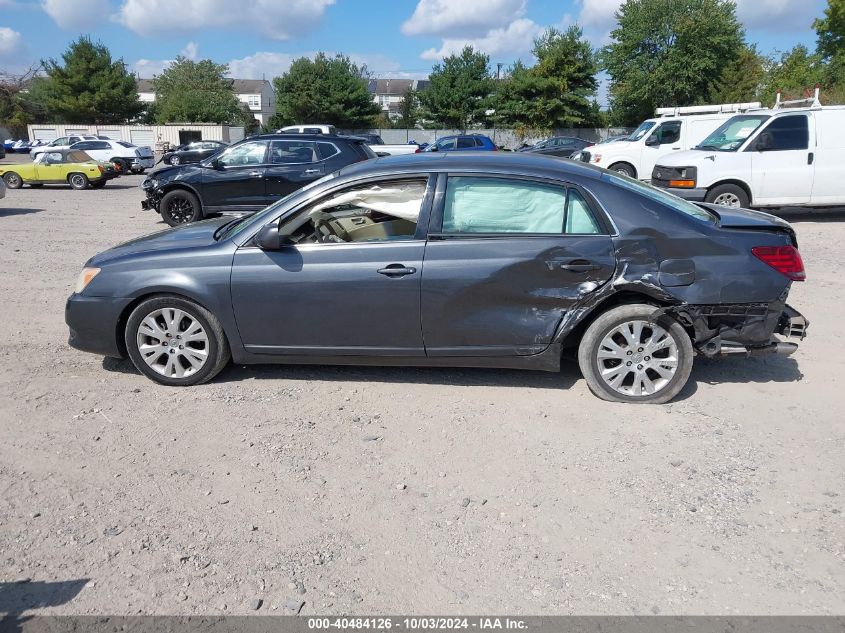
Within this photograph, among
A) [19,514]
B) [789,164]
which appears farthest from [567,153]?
[19,514]

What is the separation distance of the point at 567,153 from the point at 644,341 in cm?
2706

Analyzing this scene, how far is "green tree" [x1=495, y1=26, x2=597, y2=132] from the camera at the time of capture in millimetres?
49844

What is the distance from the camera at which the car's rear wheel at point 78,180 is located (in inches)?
872

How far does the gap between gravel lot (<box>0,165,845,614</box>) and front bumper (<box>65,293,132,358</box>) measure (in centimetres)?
29

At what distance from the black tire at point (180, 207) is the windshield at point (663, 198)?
906 centimetres

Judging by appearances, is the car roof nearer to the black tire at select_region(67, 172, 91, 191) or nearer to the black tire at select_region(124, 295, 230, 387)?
the black tire at select_region(124, 295, 230, 387)

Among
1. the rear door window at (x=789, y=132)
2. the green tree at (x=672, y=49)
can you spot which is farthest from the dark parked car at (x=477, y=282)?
the green tree at (x=672, y=49)

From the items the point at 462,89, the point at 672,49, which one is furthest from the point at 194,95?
the point at 672,49

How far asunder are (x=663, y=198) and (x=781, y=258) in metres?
0.88

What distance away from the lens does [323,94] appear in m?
55.3

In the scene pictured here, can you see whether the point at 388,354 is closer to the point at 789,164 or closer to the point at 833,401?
the point at 833,401

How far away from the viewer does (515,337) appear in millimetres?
4641

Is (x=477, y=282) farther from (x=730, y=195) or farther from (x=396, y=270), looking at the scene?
(x=730, y=195)

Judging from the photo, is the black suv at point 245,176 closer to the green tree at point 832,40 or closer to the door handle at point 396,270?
the door handle at point 396,270
